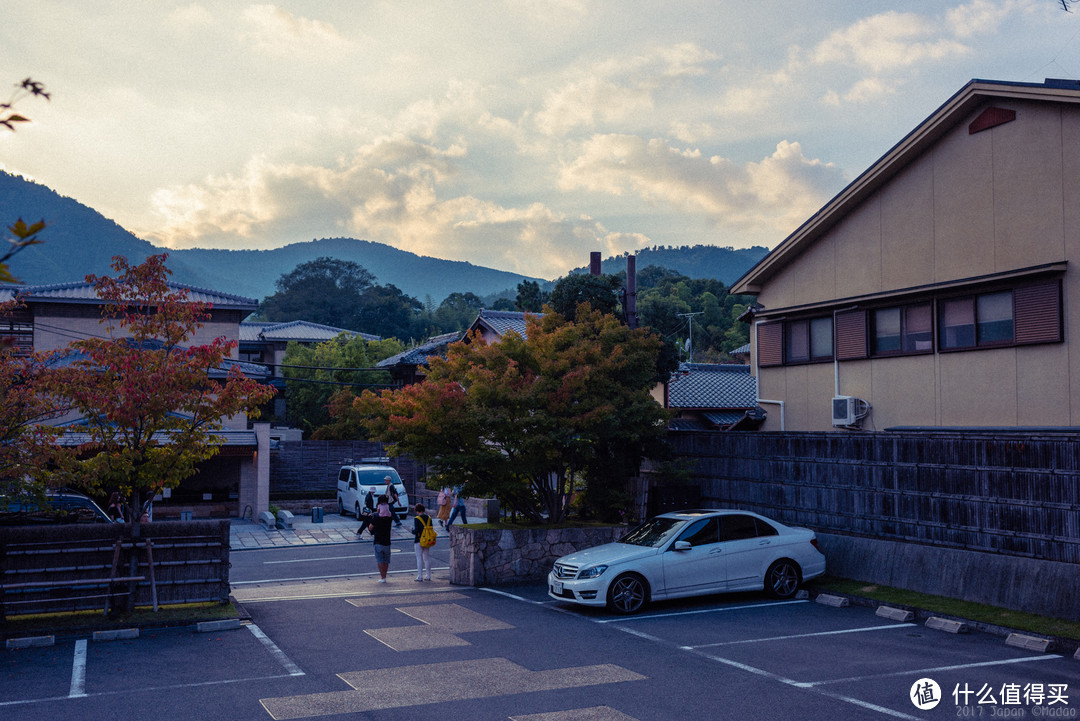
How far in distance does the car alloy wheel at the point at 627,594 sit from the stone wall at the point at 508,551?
4.11 metres

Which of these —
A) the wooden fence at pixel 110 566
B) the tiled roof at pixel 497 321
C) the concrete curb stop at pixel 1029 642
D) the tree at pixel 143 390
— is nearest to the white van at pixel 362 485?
the tiled roof at pixel 497 321

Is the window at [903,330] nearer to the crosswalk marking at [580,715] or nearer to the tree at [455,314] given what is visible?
the crosswalk marking at [580,715]

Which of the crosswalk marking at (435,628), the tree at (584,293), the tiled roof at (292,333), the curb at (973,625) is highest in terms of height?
the tiled roof at (292,333)

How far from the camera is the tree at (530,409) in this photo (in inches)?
659

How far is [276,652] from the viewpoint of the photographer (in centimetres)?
1095

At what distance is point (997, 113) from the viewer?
51.5 ft

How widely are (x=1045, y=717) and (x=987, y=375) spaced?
9251 millimetres

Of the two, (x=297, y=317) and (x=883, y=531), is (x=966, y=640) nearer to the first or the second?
(x=883, y=531)

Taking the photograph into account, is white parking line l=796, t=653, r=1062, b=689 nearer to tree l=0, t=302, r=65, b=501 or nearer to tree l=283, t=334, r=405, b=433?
tree l=0, t=302, r=65, b=501

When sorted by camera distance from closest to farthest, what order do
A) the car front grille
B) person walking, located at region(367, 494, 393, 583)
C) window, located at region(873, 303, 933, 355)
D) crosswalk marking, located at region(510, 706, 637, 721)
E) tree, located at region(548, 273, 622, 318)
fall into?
1. crosswalk marking, located at region(510, 706, 637, 721)
2. the car front grille
3. window, located at region(873, 303, 933, 355)
4. person walking, located at region(367, 494, 393, 583)
5. tree, located at region(548, 273, 622, 318)

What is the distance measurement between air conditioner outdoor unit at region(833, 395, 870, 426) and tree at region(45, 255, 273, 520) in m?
11.8

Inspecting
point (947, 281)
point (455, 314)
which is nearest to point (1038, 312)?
point (947, 281)

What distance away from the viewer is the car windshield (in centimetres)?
1405

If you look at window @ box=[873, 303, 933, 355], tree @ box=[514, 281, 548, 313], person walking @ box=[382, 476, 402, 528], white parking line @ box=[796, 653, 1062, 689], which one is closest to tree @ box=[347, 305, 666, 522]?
window @ box=[873, 303, 933, 355]
